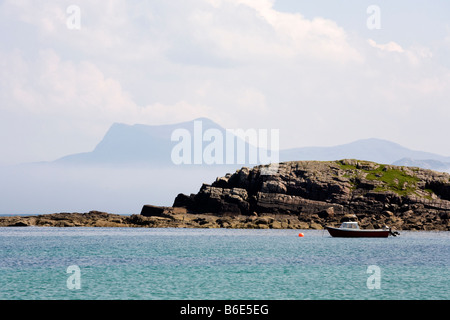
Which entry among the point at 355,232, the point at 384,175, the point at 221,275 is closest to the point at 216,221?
the point at 355,232

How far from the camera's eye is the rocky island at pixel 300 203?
147125mm

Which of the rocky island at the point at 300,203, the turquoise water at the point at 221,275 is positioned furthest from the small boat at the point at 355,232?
the rocky island at the point at 300,203

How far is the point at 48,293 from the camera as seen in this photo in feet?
119

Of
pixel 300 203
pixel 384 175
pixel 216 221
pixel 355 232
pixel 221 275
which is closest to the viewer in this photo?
pixel 221 275

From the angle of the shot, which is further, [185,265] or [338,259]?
[338,259]

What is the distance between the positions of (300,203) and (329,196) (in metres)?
9.00

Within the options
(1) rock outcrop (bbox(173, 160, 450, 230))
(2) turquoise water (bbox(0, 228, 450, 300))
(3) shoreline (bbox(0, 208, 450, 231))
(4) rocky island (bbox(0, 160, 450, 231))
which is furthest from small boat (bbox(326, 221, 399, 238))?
(1) rock outcrop (bbox(173, 160, 450, 230))

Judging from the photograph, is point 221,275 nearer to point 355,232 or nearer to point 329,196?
point 355,232

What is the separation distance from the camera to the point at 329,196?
157 meters

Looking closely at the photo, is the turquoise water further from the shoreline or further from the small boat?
the shoreline
